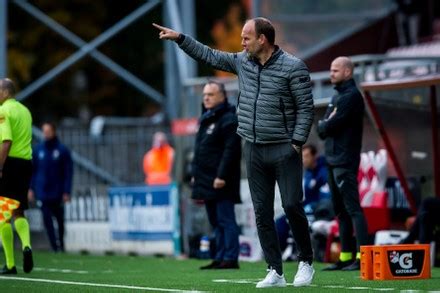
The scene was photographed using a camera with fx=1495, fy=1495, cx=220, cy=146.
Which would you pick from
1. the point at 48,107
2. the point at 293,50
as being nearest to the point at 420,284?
the point at 293,50

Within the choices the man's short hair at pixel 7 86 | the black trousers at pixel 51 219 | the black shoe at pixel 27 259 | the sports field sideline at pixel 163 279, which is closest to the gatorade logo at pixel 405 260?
the sports field sideline at pixel 163 279

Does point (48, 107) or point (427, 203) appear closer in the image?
point (427, 203)

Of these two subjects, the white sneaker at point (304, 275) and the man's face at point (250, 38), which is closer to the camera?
the man's face at point (250, 38)

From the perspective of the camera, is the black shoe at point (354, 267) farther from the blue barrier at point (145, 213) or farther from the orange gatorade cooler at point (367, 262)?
the blue barrier at point (145, 213)

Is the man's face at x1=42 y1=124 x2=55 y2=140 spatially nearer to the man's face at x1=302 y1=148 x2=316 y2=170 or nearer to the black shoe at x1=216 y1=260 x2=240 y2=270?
the man's face at x1=302 y1=148 x2=316 y2=170

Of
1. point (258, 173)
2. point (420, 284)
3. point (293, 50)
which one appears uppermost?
point (293, 50)

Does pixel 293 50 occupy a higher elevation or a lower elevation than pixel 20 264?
higher

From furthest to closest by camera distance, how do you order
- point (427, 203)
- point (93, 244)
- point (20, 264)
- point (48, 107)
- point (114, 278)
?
point (48, 107) < point (93, 244) < point (20, 264) < point (427, 203) < point (114, 278)

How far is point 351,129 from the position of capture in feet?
50.1

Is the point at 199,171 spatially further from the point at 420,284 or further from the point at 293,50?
the point at 293,50

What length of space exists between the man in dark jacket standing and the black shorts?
3457 mm

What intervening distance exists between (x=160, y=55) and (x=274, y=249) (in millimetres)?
35005

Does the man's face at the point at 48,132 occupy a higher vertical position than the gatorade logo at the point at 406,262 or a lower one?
higher

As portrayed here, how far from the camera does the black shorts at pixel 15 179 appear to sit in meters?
15.3
